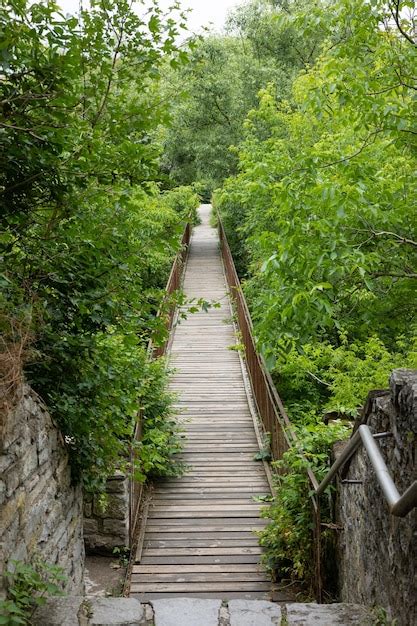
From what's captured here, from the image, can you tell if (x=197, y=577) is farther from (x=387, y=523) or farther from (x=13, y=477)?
(x=13, y=477)

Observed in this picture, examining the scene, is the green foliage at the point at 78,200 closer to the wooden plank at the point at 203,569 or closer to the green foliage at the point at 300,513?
the green foliage at the point at 300,513

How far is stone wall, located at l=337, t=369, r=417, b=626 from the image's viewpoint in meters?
2.77

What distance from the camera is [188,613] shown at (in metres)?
3.37

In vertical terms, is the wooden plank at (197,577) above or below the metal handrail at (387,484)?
below

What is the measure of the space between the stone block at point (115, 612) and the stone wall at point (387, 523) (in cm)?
125

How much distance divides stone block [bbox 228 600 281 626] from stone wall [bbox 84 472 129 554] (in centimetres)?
322

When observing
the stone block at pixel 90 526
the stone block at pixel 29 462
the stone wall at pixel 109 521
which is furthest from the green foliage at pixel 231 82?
the stone block at pixel 29 462

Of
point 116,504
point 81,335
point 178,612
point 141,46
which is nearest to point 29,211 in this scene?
point 81,335

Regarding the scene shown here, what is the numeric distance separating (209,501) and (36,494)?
4575 mm

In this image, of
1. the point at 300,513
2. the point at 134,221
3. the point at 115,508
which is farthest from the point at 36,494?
the point at 115,508

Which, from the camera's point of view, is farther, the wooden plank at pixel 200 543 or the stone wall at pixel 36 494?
the wooden plank at pixel 200 543

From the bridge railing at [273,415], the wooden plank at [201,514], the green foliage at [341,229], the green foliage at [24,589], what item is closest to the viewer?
the green foliage at [24,589]

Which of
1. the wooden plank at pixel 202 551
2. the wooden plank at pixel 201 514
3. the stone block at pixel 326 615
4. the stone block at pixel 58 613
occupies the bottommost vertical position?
the wooden plank at pixel 202 551

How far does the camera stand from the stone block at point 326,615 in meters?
2.98
